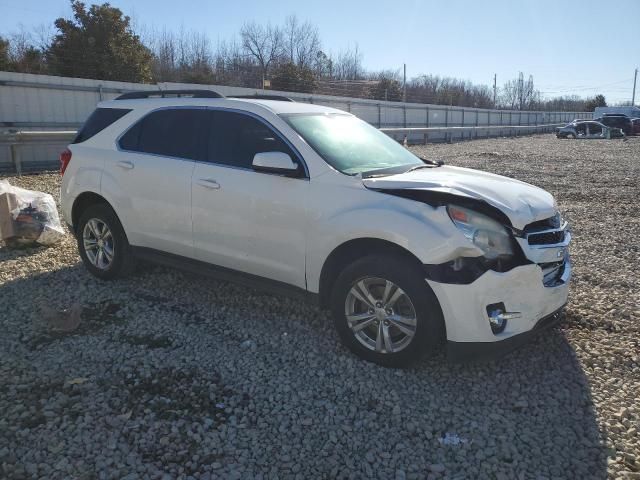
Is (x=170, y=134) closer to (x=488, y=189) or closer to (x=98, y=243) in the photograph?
(x=98, y=243)

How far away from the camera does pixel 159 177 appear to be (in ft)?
16.4

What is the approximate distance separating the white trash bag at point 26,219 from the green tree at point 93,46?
63.7 ft

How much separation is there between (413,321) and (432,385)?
1.52ft

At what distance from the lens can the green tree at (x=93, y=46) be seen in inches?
945

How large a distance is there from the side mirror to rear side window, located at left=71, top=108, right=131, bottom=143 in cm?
217

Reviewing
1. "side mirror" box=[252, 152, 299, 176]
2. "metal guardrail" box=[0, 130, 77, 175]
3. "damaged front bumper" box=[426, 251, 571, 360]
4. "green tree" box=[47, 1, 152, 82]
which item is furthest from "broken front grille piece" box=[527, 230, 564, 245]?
"green tree" box=[47, 1, 152, 82]

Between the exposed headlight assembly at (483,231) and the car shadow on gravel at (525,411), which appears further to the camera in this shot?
the exposed headlight assembly at (483,231)

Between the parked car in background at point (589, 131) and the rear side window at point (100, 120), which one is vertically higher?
the parked car in background at point (589, 131)

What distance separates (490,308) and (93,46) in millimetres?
25329

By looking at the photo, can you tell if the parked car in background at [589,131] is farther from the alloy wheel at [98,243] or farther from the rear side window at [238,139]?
the alloy wheel at [98,243]

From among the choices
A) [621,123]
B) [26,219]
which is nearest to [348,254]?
[26,219]

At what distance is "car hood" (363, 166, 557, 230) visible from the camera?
143 inches

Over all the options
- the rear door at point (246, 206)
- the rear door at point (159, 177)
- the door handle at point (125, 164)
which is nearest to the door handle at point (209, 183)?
the rear door at point (246, 206)

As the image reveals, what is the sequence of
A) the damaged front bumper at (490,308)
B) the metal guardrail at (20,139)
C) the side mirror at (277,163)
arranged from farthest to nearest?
the metal guardrail at (20,139) < the side mirror at (277,163) < the damaged front bumper at (490,308)
